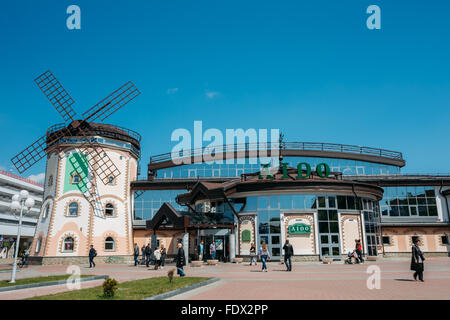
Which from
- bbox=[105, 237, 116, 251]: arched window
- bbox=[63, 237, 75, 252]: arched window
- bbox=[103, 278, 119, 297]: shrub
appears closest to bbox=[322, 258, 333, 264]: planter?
bbox=[103, 278, 119, 297]: shrub

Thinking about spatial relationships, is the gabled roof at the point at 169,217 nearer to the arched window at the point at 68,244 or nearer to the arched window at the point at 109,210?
the arched window at the point at 109,210

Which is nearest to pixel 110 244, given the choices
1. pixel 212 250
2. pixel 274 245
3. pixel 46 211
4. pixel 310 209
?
pixel 46 211

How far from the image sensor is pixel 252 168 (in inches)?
1687

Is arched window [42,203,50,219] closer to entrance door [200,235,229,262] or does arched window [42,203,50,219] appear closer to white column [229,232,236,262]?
entrance door [200,235,229,262]

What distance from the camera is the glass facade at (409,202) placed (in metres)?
37.1

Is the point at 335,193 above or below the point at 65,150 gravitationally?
below

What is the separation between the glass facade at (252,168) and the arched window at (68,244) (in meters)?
14.7

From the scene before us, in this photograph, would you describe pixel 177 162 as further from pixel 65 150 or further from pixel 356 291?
pixel 356 291

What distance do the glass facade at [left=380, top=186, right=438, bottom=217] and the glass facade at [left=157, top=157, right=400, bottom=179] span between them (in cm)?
616

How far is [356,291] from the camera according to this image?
36.5 ft

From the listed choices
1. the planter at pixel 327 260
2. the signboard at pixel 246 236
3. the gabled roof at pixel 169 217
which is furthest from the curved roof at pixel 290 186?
the planter at pixel 327 260

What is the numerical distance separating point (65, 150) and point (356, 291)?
32258 millimetres

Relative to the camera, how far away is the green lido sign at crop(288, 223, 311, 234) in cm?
2681
